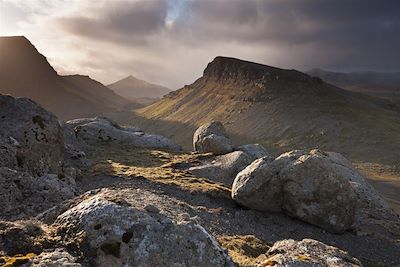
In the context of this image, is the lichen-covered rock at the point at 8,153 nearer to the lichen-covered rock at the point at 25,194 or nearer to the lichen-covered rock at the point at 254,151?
the lichen-covered rock at the point at 25,194

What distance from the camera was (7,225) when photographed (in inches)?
428

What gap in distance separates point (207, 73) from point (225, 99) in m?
32.4

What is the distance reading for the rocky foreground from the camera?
1049cm

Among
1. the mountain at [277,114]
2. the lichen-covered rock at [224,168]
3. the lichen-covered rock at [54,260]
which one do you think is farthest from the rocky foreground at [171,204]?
the mountain at [277,114]

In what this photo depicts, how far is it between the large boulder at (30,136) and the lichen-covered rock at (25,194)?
694cm

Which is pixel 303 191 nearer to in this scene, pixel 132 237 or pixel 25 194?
pixel 25 194

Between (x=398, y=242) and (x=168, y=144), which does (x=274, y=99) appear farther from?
(x=398, y=242)

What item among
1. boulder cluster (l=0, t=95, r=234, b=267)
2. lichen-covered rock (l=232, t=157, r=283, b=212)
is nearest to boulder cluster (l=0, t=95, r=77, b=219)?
boulder cluster (l=0, t=95, r=234, b=267)

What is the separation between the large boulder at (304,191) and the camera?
29.4 meters

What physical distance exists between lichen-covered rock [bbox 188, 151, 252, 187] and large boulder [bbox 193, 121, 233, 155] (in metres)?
4.33

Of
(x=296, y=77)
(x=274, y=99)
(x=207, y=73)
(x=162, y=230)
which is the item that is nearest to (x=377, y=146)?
(x=274, y=99)

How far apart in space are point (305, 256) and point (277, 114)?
4110 inches

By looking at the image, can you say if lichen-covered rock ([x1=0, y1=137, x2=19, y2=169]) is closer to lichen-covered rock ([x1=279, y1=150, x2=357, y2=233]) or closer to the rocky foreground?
the rocky foreground

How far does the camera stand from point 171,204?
1351cm
